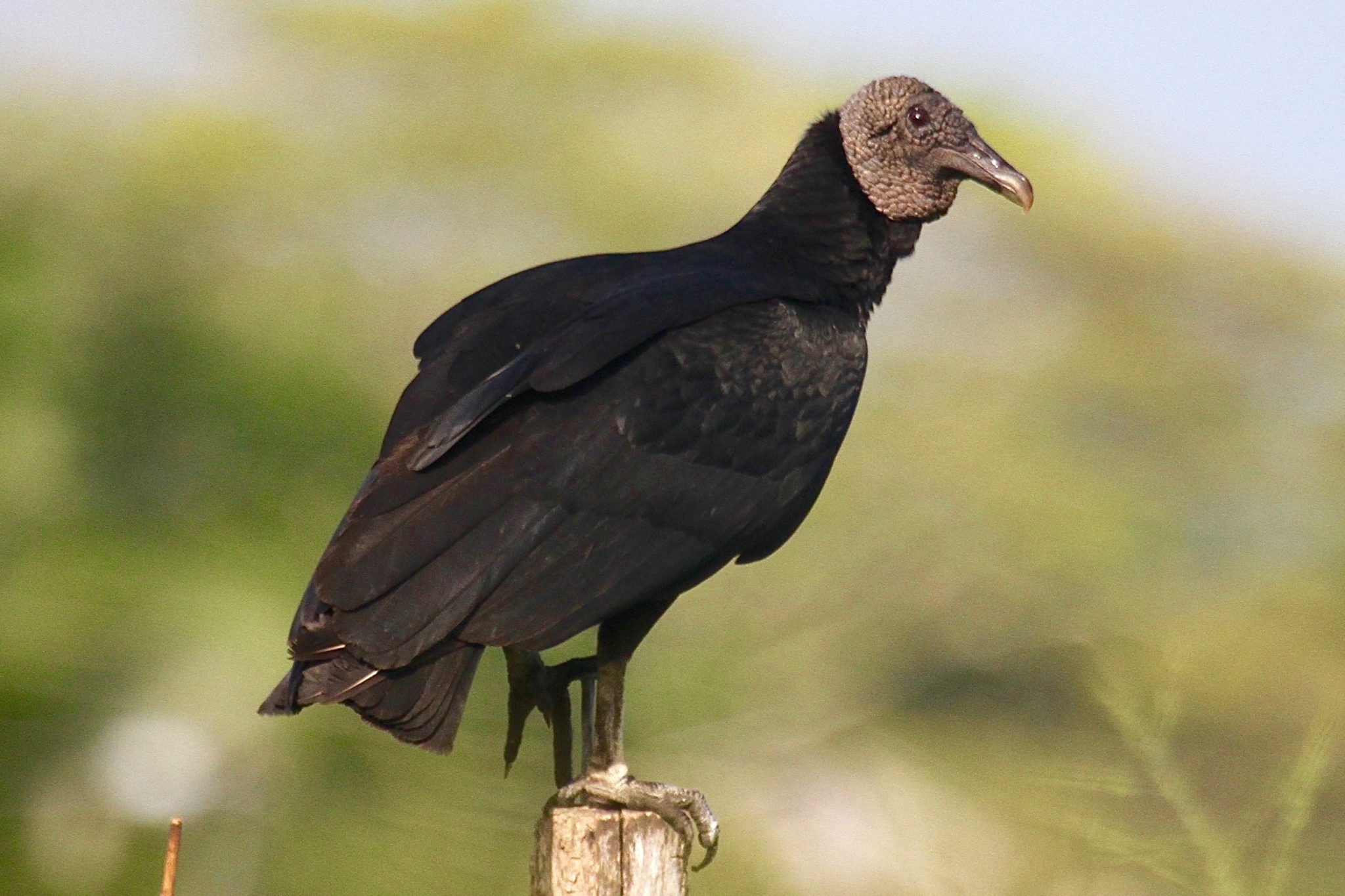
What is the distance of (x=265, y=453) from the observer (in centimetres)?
656

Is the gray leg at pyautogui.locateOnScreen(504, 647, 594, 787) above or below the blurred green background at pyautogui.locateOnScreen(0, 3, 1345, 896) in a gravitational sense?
below

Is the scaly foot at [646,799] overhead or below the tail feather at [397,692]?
below

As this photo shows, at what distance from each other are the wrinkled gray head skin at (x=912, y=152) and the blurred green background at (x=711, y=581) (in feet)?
3.54

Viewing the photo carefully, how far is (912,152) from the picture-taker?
12.6ft

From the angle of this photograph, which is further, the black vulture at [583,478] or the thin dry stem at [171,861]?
the black vulture at [583,478]

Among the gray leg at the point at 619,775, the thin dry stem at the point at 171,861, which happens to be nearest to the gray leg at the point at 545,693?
the gray leg at the point at 619,775

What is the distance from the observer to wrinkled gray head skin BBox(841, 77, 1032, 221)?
3.82m

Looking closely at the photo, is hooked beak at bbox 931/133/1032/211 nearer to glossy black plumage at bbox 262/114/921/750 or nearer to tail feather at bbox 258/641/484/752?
glossy black plumage at bbox 262/114/921/750

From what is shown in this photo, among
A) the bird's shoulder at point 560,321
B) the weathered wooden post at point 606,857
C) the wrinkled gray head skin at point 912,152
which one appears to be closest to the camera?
the weathered wooden post at point 606,857

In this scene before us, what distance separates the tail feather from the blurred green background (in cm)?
119

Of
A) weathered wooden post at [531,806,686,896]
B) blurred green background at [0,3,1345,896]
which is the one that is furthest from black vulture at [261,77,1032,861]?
blurred green background at [0,3,1345,896]

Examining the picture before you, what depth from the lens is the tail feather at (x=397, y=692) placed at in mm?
2738

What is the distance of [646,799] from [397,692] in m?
0.52

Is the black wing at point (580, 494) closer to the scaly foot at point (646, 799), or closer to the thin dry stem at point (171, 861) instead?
the scaly foot at point (646, 799)
